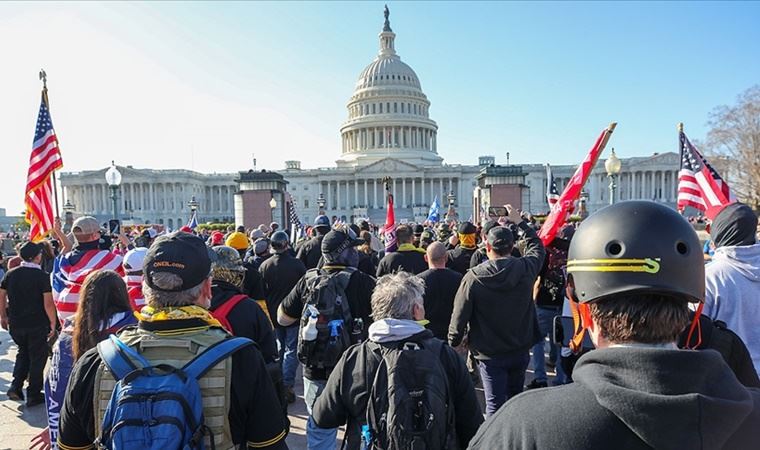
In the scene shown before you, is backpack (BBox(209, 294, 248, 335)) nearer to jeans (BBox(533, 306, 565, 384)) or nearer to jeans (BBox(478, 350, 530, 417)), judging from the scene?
jeans (BBox(478, 350, 530, 417))

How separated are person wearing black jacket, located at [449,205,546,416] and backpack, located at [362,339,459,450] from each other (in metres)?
2.18

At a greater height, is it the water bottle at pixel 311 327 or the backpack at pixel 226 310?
the backpack at pixel 226 310

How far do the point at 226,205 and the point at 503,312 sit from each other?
10107cm

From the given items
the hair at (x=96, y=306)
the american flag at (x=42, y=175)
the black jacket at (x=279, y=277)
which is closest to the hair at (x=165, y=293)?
the hair at (x=96, y=306)

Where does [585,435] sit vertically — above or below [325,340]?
above

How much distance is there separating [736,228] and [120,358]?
4.43m

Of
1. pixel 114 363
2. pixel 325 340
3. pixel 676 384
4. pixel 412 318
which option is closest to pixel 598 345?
pixel 676 384

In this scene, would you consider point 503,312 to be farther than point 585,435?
Yes

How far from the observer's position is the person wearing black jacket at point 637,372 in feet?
3.93

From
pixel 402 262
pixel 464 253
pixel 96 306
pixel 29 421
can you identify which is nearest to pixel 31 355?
pixel 29 421

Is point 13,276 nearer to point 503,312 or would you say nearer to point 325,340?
point 325,340

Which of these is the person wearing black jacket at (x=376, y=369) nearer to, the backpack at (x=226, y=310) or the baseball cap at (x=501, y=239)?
the backpack at (x=226, y=310)

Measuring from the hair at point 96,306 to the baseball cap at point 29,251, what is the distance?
423 centimetres

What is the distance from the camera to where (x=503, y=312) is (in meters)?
4.90
